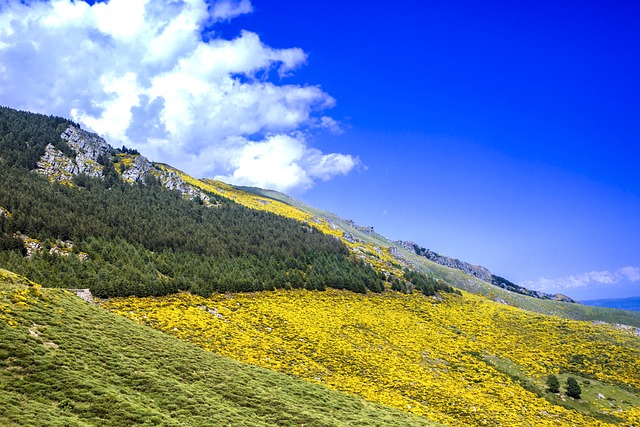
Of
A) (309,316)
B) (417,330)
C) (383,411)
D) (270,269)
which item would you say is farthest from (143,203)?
(383,411)

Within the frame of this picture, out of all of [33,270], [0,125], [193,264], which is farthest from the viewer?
[0,125]

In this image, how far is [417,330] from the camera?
67.6m

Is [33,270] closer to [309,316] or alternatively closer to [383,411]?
[309,316]

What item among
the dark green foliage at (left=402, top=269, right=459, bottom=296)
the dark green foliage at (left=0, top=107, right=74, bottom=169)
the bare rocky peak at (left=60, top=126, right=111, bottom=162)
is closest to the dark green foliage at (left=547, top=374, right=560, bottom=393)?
the dark green foliage at (left=402, top=269, right=459, bottom=296)

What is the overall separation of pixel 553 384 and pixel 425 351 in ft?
56.0

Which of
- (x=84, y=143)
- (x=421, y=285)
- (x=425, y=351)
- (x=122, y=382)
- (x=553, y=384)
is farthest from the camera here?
(x=84, y=143)

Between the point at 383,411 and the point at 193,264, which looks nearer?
the point at 383,411

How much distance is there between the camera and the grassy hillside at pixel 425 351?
42312mm

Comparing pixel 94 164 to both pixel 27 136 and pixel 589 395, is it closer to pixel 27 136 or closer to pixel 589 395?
pixel 27 136

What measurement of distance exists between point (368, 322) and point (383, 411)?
32.5 meters

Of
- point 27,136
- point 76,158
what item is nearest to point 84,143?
point 76,158

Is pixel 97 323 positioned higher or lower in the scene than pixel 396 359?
higher

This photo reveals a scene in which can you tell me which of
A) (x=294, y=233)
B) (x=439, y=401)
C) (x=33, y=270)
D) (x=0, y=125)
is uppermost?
(x=0, y=125)

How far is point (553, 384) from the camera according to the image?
4903 cm
